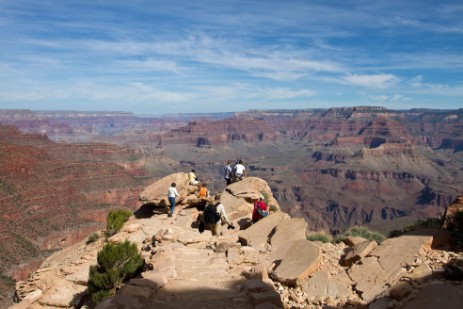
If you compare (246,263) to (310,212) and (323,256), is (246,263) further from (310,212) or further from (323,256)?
(310,212)

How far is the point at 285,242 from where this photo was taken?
50.4 ft

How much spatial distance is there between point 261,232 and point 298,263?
419 centimetres

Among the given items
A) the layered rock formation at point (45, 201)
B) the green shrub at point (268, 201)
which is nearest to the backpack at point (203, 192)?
the green shrub at point (268, 201)

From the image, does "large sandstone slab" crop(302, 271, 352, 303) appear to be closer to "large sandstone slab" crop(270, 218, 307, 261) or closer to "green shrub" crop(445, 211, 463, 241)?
"large sandstone slab" crop(270, 218, 307, 261)

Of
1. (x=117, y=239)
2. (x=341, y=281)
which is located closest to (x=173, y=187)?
(x=117, y=239)

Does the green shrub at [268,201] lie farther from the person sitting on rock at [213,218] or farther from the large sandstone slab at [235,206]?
the person sitting on rock at [213,218]

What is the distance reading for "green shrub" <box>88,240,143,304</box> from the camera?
1270 centimetres

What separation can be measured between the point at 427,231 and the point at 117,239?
13797 mm

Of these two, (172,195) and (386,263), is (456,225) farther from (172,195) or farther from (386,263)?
(172,195)

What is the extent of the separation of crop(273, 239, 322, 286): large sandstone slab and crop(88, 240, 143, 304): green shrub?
16.9 feet

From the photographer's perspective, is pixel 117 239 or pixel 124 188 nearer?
pixel 117 239

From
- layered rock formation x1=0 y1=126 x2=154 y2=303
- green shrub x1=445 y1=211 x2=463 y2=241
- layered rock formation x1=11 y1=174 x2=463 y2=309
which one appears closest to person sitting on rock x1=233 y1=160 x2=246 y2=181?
layered rock formation x1=11 y1=174 x2=463 y2=309

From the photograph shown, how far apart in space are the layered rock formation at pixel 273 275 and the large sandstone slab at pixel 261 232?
0.15 feet

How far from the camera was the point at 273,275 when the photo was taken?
41.5 feet
